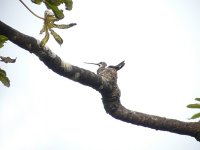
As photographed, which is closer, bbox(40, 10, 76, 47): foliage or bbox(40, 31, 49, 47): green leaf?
bbox(40, 31, 49, 47): green leaf

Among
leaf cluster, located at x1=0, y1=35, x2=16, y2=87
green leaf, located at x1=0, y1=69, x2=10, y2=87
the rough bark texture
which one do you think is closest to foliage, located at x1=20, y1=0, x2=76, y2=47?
the rough bark texture

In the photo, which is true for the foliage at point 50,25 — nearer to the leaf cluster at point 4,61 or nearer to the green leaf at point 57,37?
the green leaf at point 57,37

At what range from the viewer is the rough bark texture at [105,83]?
283 centimetres

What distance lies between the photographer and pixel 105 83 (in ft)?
10.9

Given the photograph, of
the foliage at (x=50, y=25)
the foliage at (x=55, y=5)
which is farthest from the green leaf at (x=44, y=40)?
the foliage at (x=55, y=5)

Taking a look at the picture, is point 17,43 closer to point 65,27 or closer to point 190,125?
point 65,27

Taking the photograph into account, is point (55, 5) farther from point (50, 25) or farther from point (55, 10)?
point (50, 25)

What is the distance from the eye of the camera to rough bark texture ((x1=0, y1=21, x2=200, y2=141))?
2828 millimetres

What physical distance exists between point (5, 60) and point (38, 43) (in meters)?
0.45

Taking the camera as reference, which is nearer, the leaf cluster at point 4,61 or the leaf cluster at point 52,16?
the leaf cluster at point 4,61

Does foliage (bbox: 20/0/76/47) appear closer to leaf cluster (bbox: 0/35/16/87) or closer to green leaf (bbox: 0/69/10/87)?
leaf cluster (bbox: 0/35/16/87)

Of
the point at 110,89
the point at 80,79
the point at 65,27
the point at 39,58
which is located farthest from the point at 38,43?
the point at 110,89

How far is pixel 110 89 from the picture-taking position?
339 centimetres

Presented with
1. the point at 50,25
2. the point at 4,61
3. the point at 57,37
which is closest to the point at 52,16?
the point at 50,25
